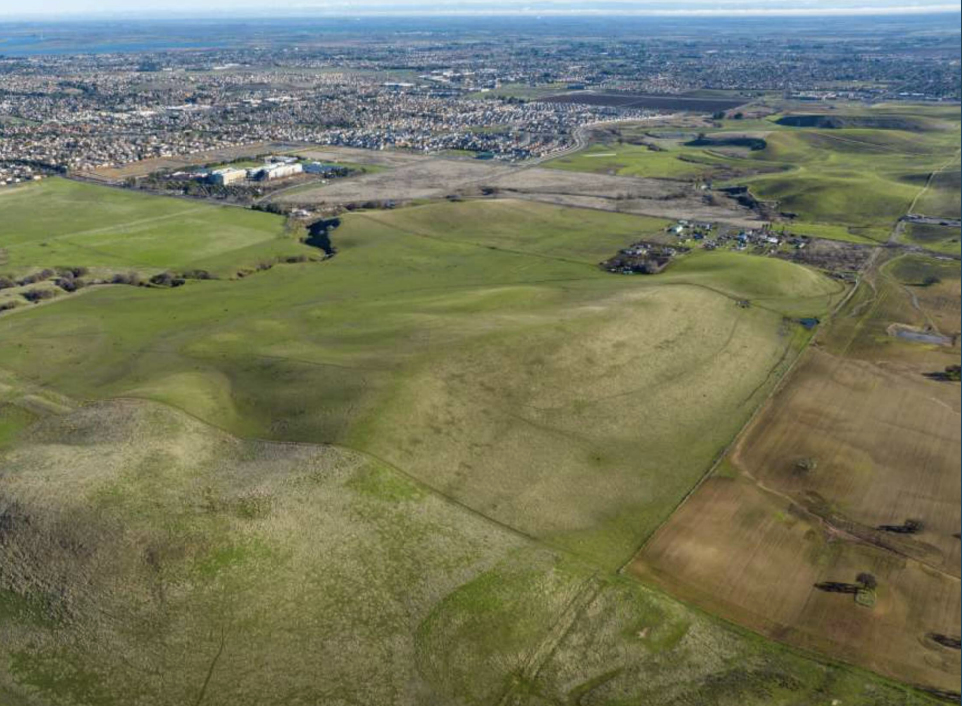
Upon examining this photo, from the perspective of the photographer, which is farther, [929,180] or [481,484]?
[929,180]

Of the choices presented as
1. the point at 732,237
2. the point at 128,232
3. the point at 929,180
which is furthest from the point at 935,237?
the point at 128,232

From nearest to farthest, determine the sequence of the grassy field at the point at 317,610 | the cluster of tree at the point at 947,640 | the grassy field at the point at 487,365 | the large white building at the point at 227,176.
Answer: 1. the grassy field at the point at 317,610
2. the cluster of tree at the point at 947,640
3. the grassy field at the point at 487,365
4. the large white building at the point at 227,176

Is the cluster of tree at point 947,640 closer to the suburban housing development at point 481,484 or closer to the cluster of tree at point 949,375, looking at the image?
the suburban housing development at point 481,484

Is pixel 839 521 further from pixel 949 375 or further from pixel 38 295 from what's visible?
pixel 38 295

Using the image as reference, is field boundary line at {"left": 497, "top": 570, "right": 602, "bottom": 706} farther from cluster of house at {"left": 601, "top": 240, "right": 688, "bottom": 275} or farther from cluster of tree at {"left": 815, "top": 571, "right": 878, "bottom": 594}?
cluster of house at {"left": 601, "top": 240, "right": 688, "bottom": 275}

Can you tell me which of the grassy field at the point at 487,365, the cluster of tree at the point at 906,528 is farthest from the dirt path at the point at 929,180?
the cluster of tree at the point at 906,528

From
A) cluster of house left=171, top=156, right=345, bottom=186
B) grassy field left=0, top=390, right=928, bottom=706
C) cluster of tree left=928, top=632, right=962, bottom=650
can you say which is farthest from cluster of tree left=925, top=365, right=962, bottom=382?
cluster of house left=171, top=156, right=345, bottom=186
